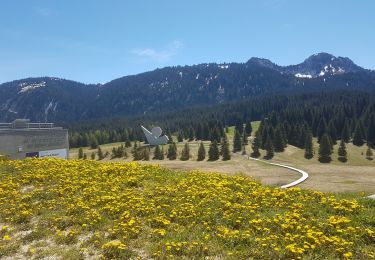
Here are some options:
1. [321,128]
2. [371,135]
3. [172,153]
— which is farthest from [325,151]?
[172,153]

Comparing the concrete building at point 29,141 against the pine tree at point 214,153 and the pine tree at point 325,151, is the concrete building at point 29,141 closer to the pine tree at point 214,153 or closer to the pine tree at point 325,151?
the pine tree at point 214,153

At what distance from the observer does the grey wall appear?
162 ft

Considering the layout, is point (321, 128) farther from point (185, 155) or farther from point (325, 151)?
point (185, 155)

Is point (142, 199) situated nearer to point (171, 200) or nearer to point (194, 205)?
point (171, 200)

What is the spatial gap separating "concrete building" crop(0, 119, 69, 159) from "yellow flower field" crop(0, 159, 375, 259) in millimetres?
33219

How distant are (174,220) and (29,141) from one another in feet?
144

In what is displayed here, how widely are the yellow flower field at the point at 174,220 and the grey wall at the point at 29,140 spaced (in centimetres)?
3308

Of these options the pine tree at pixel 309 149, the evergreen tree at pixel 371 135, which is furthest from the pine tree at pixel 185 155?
the evergreen tree at pixel 371 135

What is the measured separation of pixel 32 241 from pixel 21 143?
41.7 meters

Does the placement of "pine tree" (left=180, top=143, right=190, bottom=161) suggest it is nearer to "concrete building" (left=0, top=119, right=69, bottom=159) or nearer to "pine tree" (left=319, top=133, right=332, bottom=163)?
"pine tree" (left=319, top=133, right=332, bottom=163)

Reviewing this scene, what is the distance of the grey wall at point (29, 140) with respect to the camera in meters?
49.4

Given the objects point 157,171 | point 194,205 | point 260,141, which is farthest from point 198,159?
point 194,205

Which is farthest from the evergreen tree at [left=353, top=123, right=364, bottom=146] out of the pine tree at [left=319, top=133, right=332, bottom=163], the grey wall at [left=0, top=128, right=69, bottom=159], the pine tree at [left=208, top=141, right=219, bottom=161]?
the grey wall at [left=0, top=128, right=69, bottom=159]

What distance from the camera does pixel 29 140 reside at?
172 ft
